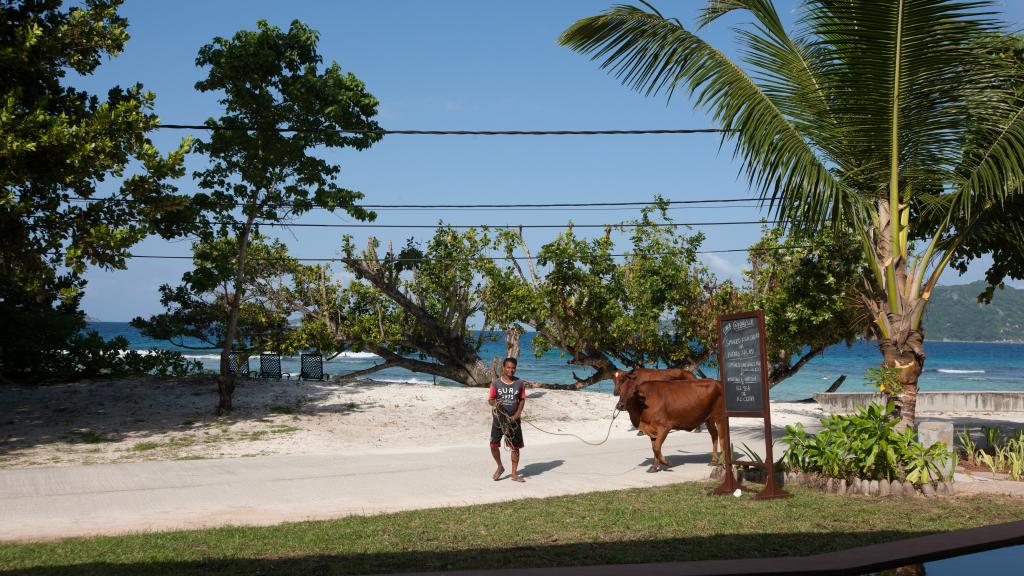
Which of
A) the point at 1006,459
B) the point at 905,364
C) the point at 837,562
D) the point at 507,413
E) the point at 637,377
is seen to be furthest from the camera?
the point at 637,377

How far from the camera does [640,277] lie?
24703 millimetres

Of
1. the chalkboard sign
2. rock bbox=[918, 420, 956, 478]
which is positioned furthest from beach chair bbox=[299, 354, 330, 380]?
rock bbox=[918, 420, 956, 478]

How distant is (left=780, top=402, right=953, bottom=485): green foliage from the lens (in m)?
10.4

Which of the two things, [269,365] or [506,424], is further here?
[269,365]

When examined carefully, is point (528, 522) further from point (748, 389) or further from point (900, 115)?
point (900, 115)

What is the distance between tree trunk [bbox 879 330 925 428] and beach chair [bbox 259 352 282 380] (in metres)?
19.3

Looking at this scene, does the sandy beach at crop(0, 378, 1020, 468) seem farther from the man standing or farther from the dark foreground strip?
the dark foreground strip

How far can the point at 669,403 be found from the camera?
42.5ft

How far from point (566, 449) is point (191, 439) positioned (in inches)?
288

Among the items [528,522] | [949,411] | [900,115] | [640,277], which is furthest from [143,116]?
[949,411]

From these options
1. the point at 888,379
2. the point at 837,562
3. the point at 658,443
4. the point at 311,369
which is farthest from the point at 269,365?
the point at 837,562

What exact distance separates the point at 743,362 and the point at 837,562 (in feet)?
19.8

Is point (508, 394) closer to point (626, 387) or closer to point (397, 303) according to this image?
point (626, 387)

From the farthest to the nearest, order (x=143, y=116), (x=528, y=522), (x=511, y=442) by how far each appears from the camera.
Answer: (x=143, y=116)
(x=511, y=442)
(x=528, y=522)
